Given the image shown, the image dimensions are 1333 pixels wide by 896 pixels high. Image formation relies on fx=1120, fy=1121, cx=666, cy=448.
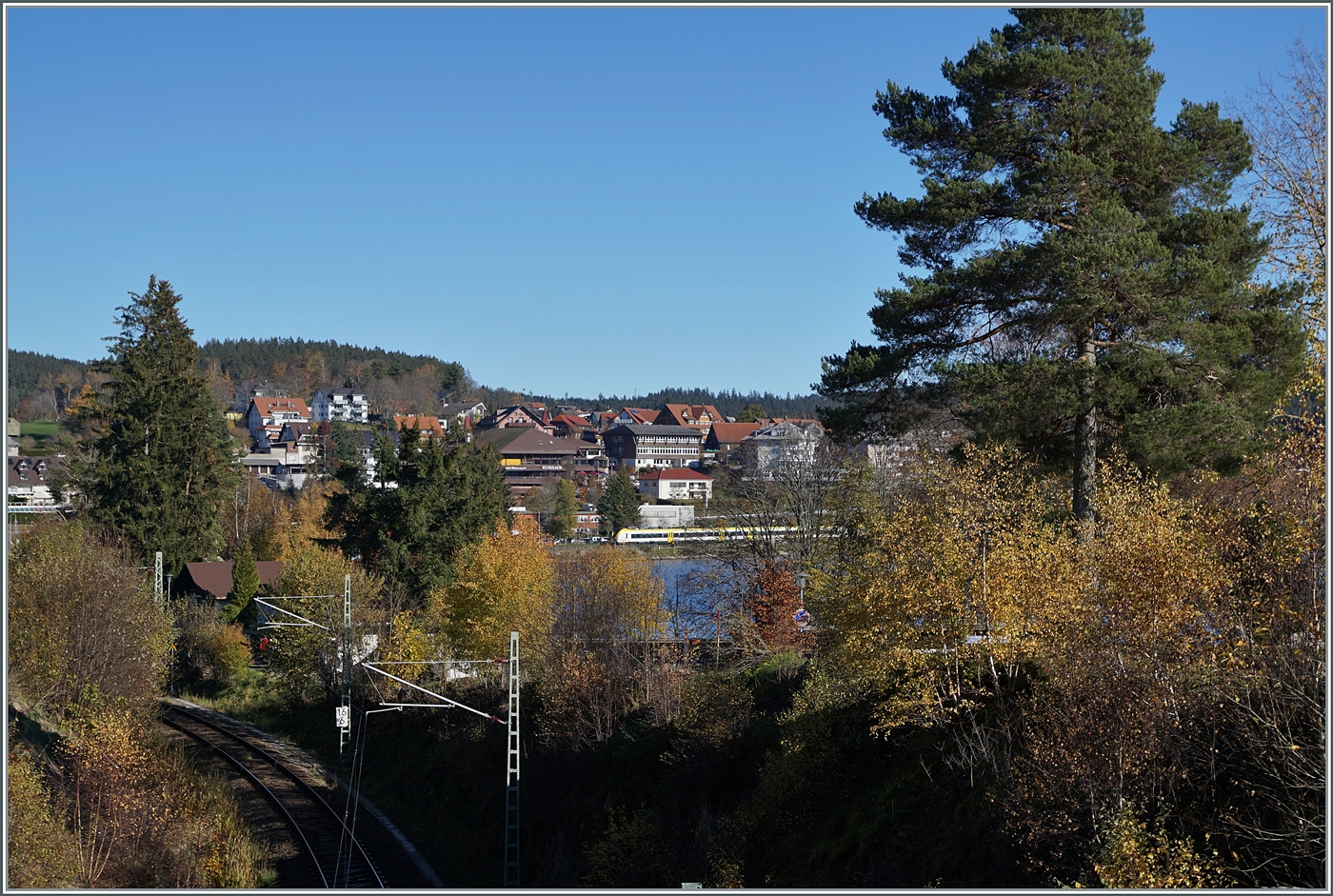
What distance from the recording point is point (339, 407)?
165500mm

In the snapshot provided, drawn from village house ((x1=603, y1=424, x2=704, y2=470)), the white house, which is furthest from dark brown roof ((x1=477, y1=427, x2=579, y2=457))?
the white house

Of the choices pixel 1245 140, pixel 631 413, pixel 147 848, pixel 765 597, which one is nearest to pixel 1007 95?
pixel 1245 140

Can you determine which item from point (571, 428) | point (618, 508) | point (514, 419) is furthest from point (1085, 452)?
point (514, 419)

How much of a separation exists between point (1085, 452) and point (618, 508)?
67.5m

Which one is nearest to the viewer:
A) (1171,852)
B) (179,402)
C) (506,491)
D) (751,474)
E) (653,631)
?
(1171,852)

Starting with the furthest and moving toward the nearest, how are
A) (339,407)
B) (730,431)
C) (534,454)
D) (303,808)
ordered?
1. (339,407)
2. (730,431)
3. (534,454)
4. (303,808)

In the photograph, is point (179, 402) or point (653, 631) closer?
point (653, 631)

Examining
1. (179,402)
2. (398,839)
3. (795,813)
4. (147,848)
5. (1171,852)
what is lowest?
(398,839)

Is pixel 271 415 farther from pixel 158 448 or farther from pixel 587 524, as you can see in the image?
pixel 158 448

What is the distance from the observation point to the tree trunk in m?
19.1

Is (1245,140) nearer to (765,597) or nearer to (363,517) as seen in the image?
(765,597)

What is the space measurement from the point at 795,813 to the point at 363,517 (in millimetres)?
27717

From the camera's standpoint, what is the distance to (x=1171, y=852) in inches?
424

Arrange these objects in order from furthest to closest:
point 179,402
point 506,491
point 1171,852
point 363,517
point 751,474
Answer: point 506,491 → point 179,402 → point 363,517 → point 751,474 → point 1171,852
